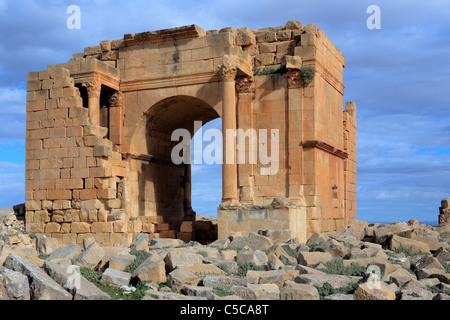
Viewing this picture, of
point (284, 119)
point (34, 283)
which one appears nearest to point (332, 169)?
point (284, 119)

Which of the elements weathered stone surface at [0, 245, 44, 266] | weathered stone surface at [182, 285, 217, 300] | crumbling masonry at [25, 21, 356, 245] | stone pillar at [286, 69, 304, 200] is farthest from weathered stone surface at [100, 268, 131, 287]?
stone pillar at [286, 69, 304, 200]

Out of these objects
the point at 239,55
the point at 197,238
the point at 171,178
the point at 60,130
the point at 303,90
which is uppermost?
the point at 239,55

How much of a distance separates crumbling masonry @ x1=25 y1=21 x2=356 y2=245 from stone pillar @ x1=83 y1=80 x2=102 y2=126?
32mm

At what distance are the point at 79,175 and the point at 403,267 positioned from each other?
990 cm

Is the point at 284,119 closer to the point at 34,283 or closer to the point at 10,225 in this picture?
the point at 10,225

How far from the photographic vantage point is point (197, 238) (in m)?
18.6

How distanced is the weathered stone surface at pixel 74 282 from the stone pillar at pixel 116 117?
9.71 m

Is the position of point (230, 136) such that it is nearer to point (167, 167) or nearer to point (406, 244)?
point (167, 167)

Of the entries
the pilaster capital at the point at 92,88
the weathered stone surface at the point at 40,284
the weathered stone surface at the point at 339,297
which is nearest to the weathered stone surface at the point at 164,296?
the weathered stone surface at the point at 40,284

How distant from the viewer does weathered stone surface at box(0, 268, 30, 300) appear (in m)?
7.30

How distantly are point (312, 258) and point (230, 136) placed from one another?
22.5ft

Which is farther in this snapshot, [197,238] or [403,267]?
[197,238]

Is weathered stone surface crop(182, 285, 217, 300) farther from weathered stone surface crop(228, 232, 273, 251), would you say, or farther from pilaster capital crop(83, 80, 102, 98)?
pilaster capital crop(83, 80, 102, 98)

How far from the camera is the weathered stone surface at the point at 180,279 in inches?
325
